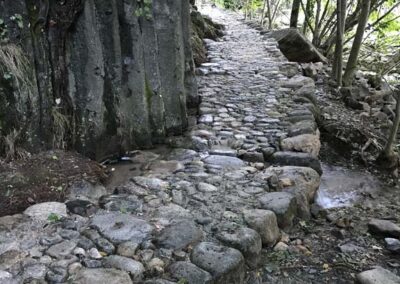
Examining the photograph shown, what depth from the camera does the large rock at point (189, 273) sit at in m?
2.44

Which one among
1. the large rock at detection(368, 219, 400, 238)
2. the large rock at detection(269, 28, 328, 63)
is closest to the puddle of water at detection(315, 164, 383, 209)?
the large rock at detection(368, 219, 400, 238)

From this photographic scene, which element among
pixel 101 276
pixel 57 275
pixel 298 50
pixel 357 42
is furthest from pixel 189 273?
pixel 298 50

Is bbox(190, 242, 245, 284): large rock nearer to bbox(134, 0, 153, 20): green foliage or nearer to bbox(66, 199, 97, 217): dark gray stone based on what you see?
bbox(66, 199, 97, 217): dark gray stone

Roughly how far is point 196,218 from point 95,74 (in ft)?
5.08

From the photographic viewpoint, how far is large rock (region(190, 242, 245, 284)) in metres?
2.55

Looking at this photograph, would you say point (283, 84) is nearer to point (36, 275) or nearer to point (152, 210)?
point (152, 210)

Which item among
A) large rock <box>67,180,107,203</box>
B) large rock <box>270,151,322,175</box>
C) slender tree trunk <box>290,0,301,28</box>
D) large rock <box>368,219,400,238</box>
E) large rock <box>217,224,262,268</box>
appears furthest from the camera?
slender tree trunk <box>290,0,301,28</box>

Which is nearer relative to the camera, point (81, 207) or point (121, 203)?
point (81, 207)

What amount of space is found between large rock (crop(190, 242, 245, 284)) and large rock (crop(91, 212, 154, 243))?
0.37m

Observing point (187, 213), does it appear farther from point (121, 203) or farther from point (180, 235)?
point (121, 203)

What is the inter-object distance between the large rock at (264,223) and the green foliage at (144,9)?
78.8 inches

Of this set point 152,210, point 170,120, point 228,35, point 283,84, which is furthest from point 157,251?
point 228,35

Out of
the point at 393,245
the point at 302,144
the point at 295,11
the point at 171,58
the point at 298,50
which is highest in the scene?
the point at 295,11

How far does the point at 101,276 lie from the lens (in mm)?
2332
